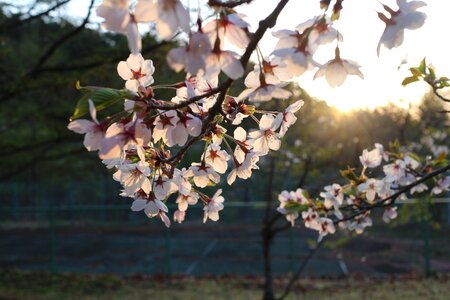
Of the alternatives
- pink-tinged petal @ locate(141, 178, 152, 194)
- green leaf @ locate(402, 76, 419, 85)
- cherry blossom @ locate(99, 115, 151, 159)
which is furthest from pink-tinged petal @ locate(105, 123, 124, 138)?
green leaf @ locate(402, 76, 419, 85)

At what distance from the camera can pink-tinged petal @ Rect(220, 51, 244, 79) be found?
52cm

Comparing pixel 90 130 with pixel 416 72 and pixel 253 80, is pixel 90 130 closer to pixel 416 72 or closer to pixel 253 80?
pixel 253 80

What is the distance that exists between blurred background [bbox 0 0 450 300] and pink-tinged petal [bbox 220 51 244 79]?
2.91m

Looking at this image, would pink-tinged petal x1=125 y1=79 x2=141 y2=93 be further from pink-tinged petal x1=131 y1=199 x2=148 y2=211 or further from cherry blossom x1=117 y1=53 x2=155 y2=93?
pink-tinged petal x1=131 y1=199 x2=148 y2=211

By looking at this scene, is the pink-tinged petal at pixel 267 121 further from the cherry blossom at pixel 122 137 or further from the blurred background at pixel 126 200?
the blurred background at pixel 126 200

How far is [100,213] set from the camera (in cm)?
1516

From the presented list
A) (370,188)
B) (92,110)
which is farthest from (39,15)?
(92,110)

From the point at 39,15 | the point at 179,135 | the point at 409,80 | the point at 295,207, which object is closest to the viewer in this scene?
the point at 179,135

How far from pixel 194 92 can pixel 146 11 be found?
22 cm

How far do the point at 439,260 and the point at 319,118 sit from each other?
4.01m

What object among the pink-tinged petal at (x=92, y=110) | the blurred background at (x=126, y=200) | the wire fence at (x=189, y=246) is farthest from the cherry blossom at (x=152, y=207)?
the wire fence at (x=189, y=246)

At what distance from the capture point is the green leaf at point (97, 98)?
2.02 feet

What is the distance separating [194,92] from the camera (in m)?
0.71

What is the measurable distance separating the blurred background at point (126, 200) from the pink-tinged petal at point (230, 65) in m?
2.91
